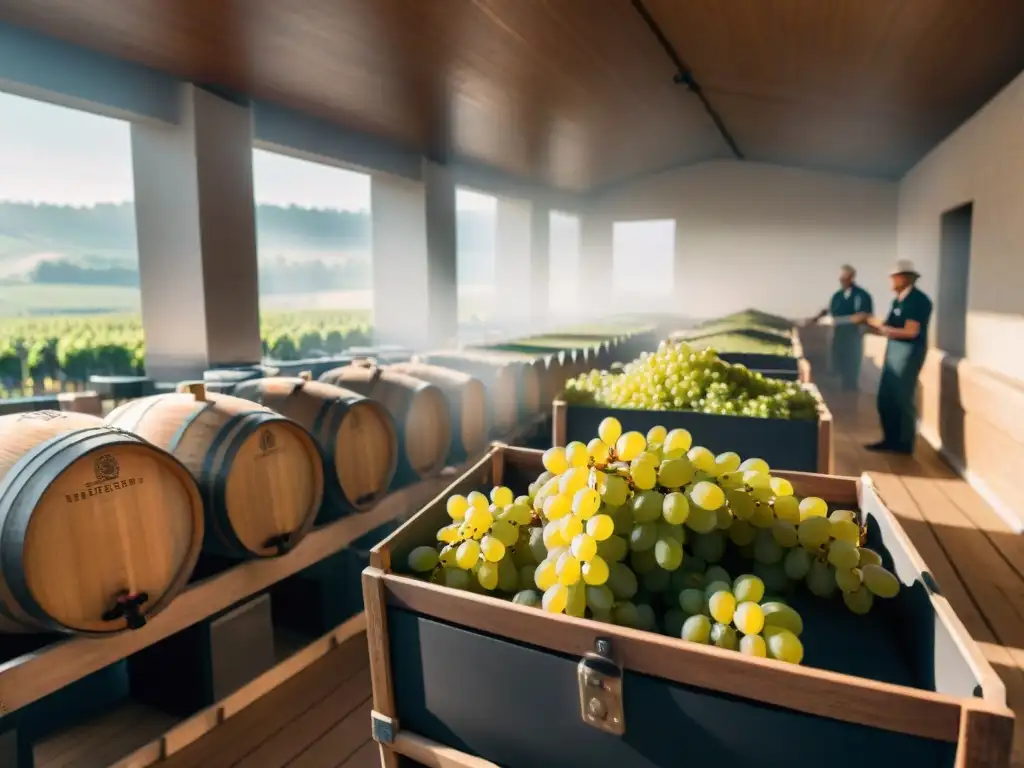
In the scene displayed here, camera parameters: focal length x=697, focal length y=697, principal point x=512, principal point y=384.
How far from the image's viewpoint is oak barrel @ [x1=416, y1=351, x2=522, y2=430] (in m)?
4.10

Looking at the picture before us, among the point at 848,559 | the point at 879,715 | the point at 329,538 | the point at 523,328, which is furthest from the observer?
the point at 523,328

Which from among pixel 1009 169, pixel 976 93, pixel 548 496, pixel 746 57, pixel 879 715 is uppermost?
pixel 746 57

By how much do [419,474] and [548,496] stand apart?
2111mm

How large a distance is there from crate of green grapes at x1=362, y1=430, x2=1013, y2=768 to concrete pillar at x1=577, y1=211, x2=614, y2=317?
11907 mm

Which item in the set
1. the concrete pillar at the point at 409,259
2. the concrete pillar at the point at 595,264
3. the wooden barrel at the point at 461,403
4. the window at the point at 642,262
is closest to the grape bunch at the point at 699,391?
the wooden barrel at the point at 461,403

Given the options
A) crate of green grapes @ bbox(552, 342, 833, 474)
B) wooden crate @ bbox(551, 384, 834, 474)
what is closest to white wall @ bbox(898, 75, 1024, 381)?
crate of green grapes @ bbox(552, 342, 833, 474)

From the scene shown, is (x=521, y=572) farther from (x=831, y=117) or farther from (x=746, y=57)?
(x=831, y=117)

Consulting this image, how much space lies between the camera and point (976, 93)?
512 centimetres

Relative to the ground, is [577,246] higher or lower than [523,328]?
higher

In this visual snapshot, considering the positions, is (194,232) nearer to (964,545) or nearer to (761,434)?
(761,434)

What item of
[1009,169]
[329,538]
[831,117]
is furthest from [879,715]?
[831,117]

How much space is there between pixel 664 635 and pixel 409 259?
6302 millimetres

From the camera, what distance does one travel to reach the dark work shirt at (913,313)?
5.32 m

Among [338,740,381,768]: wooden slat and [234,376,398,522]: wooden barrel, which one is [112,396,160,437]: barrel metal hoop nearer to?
[234,376,398,522]: wooden barrel
